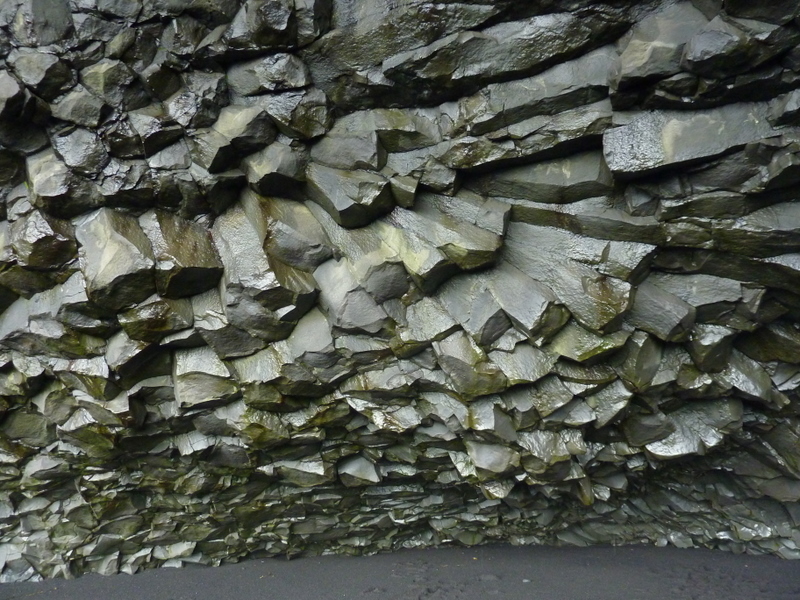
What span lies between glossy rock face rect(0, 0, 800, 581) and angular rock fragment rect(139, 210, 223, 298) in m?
0.02

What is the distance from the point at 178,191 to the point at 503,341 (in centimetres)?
213

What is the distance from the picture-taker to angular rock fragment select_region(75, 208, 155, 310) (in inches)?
119

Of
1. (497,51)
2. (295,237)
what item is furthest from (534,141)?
(295,237)

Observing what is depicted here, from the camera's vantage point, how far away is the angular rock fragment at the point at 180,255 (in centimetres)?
309

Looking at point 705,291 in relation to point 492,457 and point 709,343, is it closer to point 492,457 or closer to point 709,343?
point 709,343

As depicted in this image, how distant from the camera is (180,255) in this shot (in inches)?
122

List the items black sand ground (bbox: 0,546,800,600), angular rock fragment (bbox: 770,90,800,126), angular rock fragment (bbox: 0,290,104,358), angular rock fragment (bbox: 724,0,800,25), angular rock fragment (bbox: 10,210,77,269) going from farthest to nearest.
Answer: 1. black sand ground (bbox: 0,546,800,600)
2. angular rock fragment (bbox: 0,290,104,358)
3. angular rock fragment (bbox: 10,210,77,269)
4. angular rock fragment (bbox: 770,90,800,126)
5. angular rock fragment (bbox: 724,0,800,25)

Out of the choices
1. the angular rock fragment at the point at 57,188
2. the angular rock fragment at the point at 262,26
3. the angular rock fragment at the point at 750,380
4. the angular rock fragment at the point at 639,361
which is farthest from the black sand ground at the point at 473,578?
the angular rock fragment at the point at 262,26

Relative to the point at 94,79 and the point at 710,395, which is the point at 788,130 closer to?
the point at 710,395

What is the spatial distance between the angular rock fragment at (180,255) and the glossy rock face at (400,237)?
0.06 feet

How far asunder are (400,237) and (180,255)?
4.24 feet

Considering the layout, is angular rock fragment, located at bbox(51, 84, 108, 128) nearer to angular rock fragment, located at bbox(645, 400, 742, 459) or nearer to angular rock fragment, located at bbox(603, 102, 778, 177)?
angular rock fragment, located at bbox(603, 102, 778, 177)

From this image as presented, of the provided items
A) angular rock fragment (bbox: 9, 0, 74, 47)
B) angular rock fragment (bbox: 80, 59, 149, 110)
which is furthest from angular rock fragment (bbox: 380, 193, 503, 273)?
angular rock fragment (bbox: 9, 0, 74, 47)

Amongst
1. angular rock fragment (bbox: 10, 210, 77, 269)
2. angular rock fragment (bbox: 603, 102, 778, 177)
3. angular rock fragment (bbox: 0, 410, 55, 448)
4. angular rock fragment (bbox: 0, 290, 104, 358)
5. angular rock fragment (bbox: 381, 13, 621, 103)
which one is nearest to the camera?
angular rock fragment (bbox: 603, 102, 778, 177)
